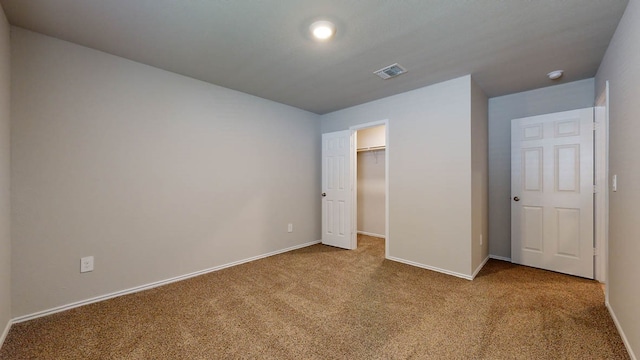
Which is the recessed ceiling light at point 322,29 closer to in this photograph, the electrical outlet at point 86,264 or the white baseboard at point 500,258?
the electrical outlet at point 86,264

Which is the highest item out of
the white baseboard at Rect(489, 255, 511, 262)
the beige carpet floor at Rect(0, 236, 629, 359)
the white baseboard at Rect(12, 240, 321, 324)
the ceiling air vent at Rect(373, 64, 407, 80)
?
the ceiling air vent at Rect(373, 64, 407, 80)

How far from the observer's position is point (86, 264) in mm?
2246

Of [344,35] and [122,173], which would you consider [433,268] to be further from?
[122,173]

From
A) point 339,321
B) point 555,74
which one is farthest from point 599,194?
point 339,321

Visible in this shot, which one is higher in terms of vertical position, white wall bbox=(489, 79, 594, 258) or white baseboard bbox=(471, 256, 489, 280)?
white wall bbox=(489, 79, 594, 258)

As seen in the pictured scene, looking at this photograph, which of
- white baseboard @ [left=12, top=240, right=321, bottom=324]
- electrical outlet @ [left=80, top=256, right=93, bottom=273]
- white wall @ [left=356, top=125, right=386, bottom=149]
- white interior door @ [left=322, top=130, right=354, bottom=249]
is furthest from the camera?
white wall @ [left=356, top=125, right=386, bottom=149]

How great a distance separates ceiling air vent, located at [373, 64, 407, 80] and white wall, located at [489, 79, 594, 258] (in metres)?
1.75

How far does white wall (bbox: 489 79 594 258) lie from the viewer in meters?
3.25

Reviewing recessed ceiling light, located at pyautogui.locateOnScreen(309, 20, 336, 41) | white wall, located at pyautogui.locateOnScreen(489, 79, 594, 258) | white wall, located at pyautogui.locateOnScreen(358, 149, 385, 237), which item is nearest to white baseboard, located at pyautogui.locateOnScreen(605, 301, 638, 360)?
white wall, located at pyautogui.locateOnScreen(489, 79, 594, 258)

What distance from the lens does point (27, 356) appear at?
1.60 meters

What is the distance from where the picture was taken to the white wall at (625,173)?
60.2 inches

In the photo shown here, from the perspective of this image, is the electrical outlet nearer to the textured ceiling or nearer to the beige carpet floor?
the beige carpet floor

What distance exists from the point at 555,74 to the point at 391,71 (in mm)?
1777

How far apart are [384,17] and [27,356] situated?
3.25m
